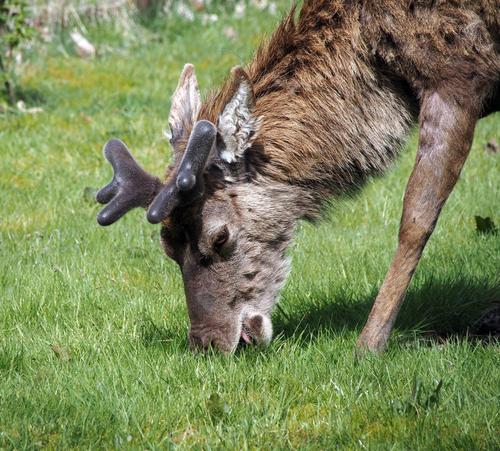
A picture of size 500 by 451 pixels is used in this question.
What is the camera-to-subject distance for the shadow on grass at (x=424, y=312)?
590cm

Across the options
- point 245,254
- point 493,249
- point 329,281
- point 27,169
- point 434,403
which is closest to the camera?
point 434,403

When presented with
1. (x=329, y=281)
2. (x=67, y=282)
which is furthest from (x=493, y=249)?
(x=67, y=282)

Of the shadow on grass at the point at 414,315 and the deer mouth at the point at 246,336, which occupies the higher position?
the deer mouth at the point at 246,336

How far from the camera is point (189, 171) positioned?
17.0ft

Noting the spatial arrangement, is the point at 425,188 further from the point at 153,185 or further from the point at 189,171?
Result: the point at 153,185

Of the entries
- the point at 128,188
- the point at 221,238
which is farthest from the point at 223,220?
the point at 128,188

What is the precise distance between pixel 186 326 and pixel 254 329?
1.81 ft

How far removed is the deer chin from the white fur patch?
2.81 feet

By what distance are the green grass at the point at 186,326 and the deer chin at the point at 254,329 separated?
0.36 feet

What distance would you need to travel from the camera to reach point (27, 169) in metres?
9.12

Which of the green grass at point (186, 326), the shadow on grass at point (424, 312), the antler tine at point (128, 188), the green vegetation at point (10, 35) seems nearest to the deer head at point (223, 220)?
the antler tine at point (128, 188)

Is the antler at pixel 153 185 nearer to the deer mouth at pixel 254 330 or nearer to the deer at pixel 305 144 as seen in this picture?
the deer at pixel 305 144

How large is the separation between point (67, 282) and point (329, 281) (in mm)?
1658

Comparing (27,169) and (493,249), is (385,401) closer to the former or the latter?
(493,249)
